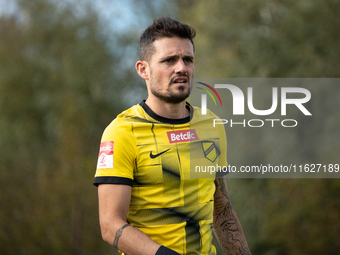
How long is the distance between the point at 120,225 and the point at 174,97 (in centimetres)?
68

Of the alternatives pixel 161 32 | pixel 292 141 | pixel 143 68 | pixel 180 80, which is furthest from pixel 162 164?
pixel 292 141

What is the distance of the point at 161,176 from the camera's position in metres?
1.77

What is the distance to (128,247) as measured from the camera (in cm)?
155

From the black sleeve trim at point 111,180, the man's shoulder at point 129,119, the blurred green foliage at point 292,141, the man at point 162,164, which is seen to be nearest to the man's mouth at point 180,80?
the man at point 162,164

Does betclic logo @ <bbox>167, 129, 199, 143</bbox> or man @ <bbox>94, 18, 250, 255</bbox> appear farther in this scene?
betclic logo @ <bbox>167, 129, 199, 143</bbox>

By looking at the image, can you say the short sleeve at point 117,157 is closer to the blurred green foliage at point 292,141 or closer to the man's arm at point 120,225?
the man's arm at point 120,225

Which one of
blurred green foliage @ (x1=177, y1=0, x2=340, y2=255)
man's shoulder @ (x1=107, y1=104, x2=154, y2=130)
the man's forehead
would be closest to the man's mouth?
the man's forehead

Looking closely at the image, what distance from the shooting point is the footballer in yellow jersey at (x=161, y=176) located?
5.56 feet

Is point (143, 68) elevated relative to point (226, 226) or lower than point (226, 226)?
elevated

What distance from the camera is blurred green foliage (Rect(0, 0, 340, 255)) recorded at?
7.86m

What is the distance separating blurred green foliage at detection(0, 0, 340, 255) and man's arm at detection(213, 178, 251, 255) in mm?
5782

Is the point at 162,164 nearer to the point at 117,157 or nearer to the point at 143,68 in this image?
the point at 117,157

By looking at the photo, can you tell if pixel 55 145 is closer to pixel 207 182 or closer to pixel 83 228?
pixel 83 228

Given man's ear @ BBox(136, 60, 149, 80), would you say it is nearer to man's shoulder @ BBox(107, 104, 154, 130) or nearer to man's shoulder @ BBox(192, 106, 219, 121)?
man's shoulder @ BBox(107, 104, 154, 130)
